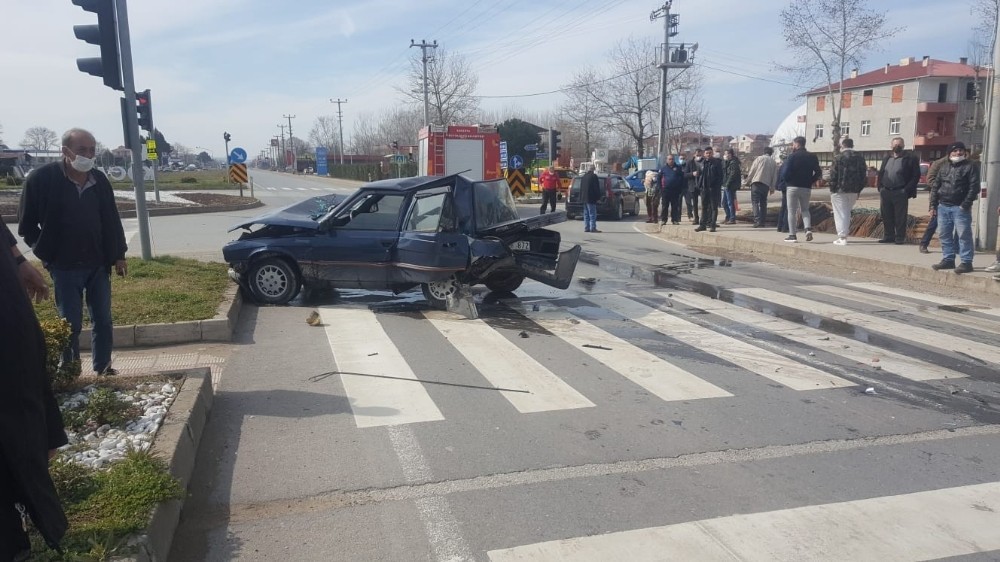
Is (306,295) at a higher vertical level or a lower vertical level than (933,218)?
lower

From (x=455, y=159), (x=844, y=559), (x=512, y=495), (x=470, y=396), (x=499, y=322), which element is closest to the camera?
(x=844, y=559)

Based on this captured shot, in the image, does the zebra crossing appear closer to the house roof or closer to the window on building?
the house roof

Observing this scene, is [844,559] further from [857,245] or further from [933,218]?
[857,245]

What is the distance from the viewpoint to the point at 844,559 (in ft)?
11.2

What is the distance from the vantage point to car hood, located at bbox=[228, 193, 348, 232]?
926 cm

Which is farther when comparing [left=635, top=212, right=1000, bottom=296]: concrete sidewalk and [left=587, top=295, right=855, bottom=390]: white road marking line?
[left=635, top=212, right=1000, bottom=296]: concrete sidewalk

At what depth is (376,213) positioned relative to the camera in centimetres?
916

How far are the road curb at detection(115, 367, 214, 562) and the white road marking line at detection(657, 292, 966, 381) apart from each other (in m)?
5.58

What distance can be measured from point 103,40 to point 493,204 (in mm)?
5377

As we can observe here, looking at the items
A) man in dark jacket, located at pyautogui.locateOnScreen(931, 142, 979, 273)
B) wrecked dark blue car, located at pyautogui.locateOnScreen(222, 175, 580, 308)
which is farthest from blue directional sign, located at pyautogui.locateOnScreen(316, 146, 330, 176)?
man in dark jacket, located at pyautogui.locateOnScreen(931, 142, 979, 273)

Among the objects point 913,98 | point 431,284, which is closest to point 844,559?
point 431,284

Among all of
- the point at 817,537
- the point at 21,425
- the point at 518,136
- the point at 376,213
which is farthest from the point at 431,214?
the point at 518,136

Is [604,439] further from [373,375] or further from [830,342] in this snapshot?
[830,342]

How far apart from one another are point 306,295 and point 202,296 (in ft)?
4.59
